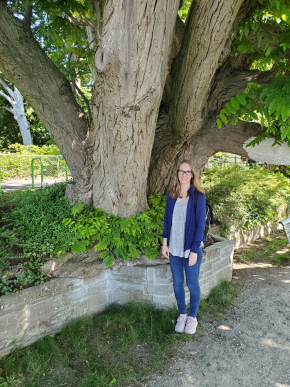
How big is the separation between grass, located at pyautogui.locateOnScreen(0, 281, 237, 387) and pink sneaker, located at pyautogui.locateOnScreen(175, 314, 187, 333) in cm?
6

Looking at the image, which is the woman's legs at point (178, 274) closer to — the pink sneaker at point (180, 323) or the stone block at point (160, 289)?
the pink sneaker at point (180, 323)

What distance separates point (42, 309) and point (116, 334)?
3.09ft

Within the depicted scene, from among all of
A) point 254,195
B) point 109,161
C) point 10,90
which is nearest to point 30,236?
point 109,161

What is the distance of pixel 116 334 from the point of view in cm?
349

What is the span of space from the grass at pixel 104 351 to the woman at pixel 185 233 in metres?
0.34

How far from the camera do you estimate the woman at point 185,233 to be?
10.4ft

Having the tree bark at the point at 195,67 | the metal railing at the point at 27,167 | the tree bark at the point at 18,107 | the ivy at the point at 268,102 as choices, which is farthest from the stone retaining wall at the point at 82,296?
the tree bark at the point at 18,107

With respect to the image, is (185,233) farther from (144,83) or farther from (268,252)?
(268,252)

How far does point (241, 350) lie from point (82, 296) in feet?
6.71

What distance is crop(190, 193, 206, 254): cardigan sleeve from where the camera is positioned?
3132 mm

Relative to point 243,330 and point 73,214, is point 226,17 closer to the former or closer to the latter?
point 73,214

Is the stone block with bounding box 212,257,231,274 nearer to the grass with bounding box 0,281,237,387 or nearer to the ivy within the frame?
the grass with bounding box 0,281,237,387

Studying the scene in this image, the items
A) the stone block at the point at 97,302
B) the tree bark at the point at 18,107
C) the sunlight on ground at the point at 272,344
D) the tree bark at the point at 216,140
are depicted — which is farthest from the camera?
the tree bark at the point at 18,107

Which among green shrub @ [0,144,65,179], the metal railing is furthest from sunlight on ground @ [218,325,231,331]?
green shrub @ [0,144,65,179]
